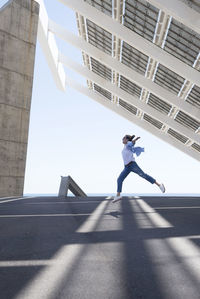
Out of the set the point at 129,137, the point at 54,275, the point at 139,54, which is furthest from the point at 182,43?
the point at 54,275

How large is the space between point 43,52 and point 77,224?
2107 centimetres

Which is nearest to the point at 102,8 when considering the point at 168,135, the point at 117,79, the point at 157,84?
the point at 157,84

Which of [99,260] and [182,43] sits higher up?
[182,43]

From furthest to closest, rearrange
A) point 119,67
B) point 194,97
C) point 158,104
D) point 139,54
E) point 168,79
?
1. point 158,104
2. point 194,97
3. point 168,79
4. point 119,67
5. point 139,54

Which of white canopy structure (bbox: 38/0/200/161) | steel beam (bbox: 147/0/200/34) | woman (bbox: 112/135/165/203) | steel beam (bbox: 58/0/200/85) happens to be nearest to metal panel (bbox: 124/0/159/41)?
white canopy structure (bbox: 38/0/200/161)

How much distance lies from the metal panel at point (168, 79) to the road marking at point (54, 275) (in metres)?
21.6

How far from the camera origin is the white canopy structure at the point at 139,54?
17.7 metres

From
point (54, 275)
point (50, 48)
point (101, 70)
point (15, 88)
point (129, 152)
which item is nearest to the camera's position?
point (54, 275)

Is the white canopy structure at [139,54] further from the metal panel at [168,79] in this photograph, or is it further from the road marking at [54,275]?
the road marking at [54,275]

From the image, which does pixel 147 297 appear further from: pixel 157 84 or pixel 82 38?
pixel 157 84

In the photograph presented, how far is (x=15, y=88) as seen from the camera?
42.7 feet

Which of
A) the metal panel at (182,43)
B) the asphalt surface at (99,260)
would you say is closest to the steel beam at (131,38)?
the metal panel at (182,43)

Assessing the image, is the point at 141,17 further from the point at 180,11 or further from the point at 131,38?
the point at 180,11

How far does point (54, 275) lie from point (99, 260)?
1.71 feet
